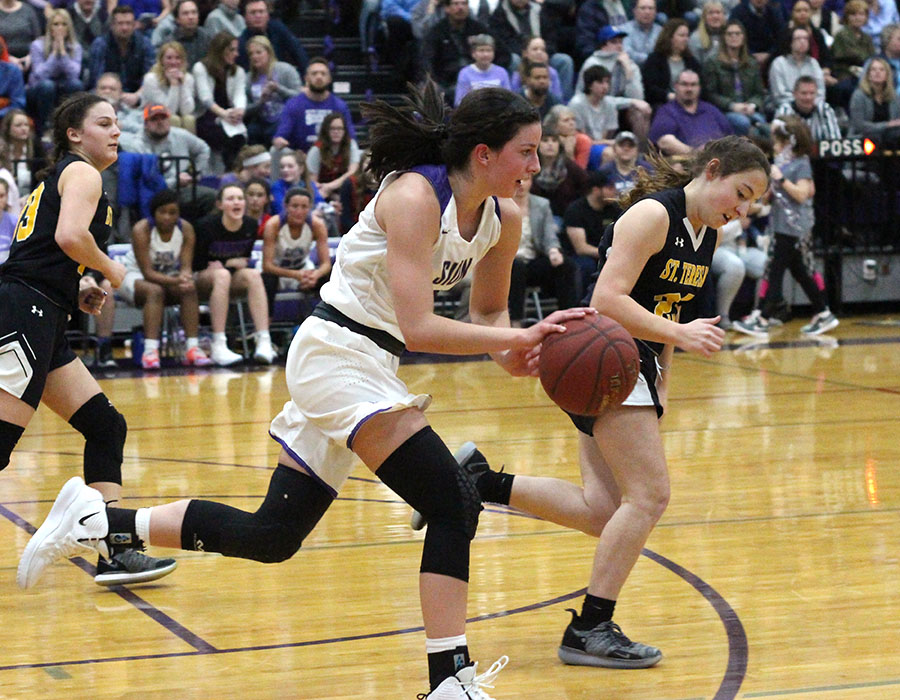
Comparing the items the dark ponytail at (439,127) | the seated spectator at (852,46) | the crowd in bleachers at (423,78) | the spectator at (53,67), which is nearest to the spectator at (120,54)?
the crowd in bleachers at (423,78)

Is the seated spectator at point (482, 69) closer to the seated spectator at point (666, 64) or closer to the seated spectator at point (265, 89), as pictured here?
the seated spectator at point (265, 89)

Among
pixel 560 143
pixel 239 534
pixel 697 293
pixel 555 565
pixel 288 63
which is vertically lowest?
pixel 555 565

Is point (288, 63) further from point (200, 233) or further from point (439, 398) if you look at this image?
point (439, 398)

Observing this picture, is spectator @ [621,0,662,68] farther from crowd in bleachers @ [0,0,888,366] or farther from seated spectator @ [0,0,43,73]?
seated spectator @ [0,0,43,73]

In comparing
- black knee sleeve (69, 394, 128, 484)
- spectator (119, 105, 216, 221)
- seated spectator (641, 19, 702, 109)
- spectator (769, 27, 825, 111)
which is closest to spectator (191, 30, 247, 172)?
spectator (119, 105, 216, 221)

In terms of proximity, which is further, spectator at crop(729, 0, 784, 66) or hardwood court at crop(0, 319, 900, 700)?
spectator at crop(729, 0, 784, 66)

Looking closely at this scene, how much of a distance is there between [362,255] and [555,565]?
1783 millimetres

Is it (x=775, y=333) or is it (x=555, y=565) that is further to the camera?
(x=775, y=333)

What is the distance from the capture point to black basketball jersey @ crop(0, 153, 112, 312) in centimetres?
428

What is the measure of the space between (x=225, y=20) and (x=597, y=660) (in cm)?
979

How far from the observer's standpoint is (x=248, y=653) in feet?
12.2

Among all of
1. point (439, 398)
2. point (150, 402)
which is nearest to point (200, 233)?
point (150, 402)

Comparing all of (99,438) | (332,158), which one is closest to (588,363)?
(99,438)

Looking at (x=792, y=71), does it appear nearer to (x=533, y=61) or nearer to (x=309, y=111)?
(x=533, y=61)
